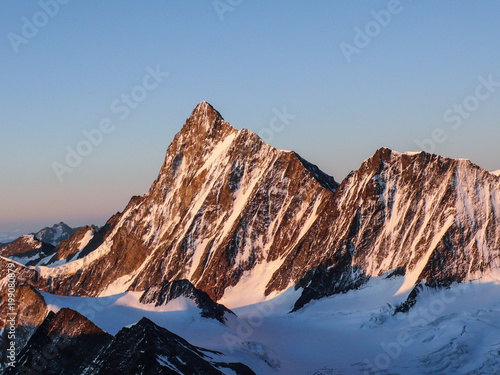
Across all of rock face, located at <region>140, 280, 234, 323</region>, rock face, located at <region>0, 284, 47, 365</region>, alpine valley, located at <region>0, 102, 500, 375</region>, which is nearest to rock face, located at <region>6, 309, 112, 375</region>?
alpine valley, located at <region>0, 102, 500, 375</region>

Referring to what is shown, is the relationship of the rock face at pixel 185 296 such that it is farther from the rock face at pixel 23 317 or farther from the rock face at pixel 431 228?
the rock face at pixel 431 228

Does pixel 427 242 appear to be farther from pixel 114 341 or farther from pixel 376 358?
pixel 114 341

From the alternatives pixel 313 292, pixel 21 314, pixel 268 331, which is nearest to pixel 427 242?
pixel 313 292

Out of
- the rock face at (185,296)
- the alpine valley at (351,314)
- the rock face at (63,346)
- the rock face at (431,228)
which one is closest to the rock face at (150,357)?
the alpine valley at (351,314)

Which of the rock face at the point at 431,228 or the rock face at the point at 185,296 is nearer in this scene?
the rock face at the point at 185,296

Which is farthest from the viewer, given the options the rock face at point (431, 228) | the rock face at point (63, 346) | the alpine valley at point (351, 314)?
the rock face at point (431, 228)

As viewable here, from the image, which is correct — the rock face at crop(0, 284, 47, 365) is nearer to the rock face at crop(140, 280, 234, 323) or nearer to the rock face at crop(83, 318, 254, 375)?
the rock face at crop(140, 280, 234, 323)
